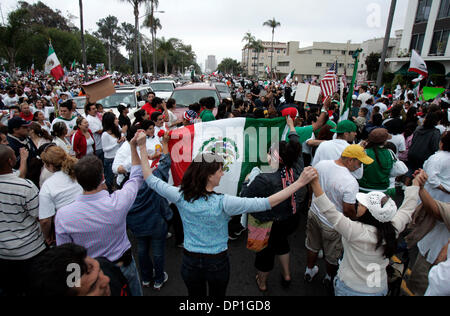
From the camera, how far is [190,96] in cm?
875

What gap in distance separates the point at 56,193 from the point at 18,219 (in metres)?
0.39

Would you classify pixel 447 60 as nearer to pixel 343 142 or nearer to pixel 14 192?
pixel 343 142

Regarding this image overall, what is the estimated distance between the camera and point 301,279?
3.47 metres

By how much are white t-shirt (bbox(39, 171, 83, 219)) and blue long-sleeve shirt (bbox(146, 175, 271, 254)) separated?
0.90 m

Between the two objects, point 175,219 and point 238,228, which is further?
point 238,228

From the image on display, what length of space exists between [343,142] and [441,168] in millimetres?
1135

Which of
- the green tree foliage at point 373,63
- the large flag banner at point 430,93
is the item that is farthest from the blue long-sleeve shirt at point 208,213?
the green tree foliage at point 373,63

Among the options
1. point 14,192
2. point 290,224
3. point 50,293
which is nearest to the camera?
point 50,293

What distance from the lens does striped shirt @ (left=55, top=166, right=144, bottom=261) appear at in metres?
1.82

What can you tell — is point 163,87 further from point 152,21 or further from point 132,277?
point 152,21

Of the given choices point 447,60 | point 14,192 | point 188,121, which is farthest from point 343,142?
point 447,60

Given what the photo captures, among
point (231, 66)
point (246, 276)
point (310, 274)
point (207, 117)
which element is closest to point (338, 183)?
point (310, 274)

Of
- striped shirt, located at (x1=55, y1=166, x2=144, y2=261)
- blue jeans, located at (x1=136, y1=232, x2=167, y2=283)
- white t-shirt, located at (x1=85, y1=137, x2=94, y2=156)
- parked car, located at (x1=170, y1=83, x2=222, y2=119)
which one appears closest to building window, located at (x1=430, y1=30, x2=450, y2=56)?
parked car, located at (x1=170, y1=83, x2=222, y2=119)

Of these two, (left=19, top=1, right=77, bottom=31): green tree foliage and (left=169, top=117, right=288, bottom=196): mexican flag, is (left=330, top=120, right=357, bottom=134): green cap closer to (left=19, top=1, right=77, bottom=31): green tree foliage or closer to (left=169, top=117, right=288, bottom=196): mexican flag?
(left=169, top=117, right=288, bottom=196): mexican flag
